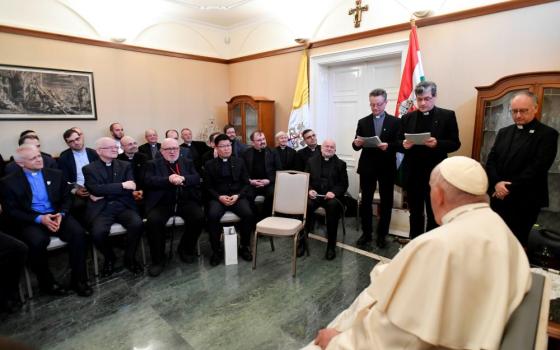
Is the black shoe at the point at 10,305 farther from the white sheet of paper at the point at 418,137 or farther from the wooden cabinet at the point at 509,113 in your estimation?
the wooden cabinet at the point at 509,113

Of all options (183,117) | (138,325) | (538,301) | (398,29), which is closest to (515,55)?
(398,29)

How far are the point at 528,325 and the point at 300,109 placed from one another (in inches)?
175

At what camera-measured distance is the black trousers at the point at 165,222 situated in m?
3.07

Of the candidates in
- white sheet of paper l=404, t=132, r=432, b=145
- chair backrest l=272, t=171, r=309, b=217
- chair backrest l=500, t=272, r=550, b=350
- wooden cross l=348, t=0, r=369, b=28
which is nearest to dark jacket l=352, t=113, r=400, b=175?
white sheet of paper l=404, t=132, r=432, b=145

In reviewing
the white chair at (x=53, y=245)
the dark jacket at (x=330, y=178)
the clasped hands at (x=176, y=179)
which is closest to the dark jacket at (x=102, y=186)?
the white chair at (x=53, y=245)

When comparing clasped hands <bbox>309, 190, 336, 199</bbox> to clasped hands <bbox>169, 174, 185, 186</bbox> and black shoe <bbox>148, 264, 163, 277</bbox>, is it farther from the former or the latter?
black shoe <bbox>148, 264, 163, 277</bbox>

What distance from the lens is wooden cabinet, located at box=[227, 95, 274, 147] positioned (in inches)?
216

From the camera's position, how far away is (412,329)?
999 millimetres

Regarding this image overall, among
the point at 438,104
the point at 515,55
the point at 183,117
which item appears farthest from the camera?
the point at 183,117

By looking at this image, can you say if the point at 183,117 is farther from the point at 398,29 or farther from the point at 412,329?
the point at 412,329

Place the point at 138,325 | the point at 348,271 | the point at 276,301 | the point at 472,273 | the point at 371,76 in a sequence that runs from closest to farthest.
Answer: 1. the point at 472,273
2. the point at 138,325
3. the point at 276,301
4. the point at 348,271
5. the point at 371,76

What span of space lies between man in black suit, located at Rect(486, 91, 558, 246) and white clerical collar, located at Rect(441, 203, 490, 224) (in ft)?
6.17

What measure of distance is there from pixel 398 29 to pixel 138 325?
4163mm

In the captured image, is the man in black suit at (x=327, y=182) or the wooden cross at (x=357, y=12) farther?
the wooden cross at (x=357, y=12)
